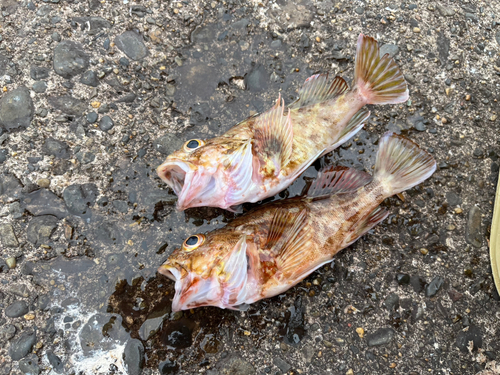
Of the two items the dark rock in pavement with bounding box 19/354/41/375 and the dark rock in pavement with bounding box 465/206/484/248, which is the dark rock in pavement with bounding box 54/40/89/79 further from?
the dark rock in pavement with bounding box 465/206/484/248

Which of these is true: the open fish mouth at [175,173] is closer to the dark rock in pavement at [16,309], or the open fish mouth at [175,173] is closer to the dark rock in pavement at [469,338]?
the dark rock in pavement at [16,309]

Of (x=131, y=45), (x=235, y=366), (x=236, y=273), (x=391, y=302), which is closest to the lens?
(x=236, y=273)

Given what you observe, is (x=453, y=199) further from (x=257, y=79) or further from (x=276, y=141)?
(x=257, y=79)

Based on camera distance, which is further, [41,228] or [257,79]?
[257,79]

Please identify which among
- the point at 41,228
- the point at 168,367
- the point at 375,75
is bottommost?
the point at 168,367

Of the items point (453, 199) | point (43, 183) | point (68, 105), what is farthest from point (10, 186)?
point (453, 199)
